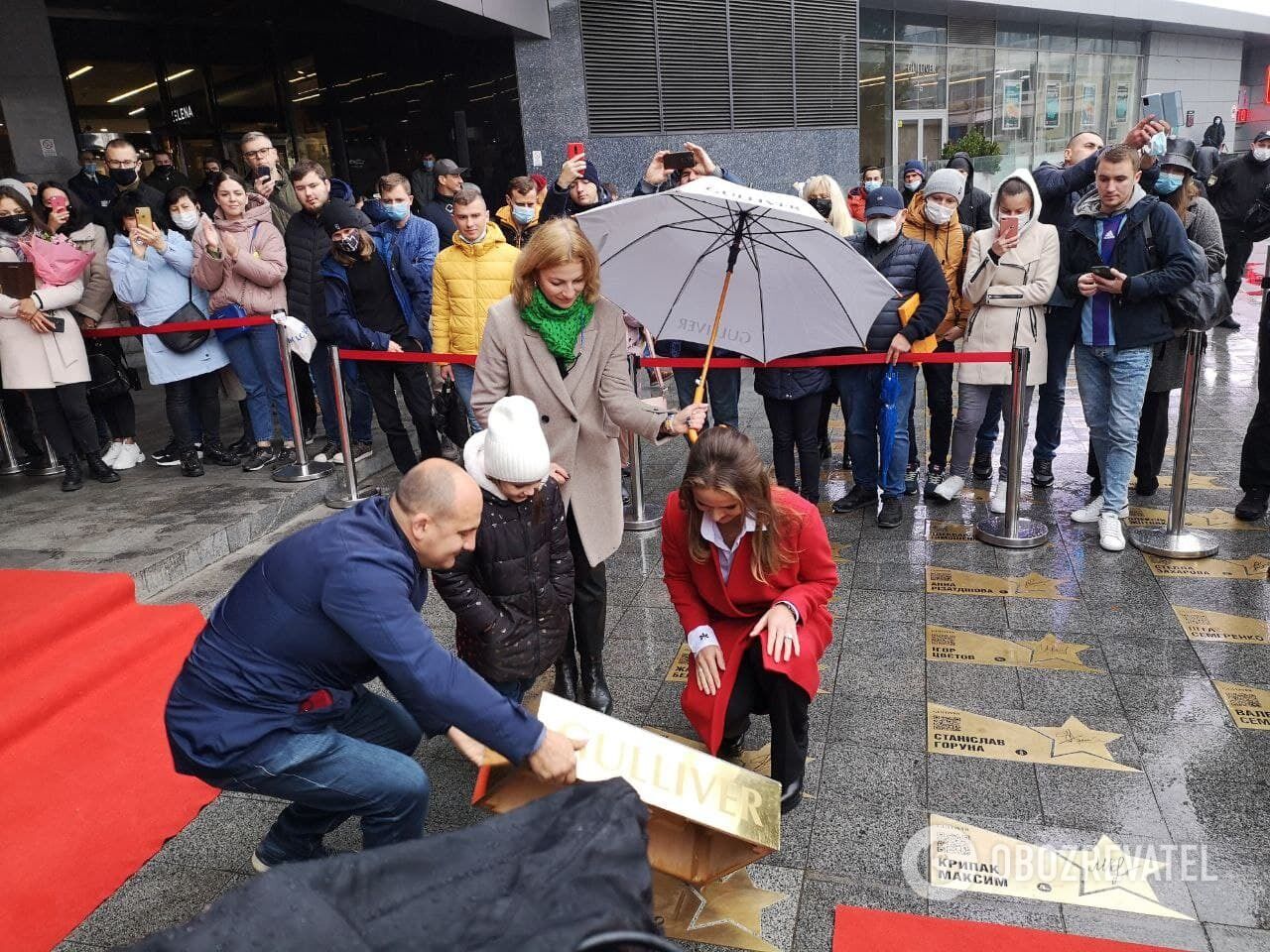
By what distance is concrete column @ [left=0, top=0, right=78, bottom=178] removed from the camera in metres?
10.2

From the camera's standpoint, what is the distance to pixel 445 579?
3.18m

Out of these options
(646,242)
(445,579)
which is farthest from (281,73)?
(445,579)

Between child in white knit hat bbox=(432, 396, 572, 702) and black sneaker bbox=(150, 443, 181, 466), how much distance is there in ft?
16.2

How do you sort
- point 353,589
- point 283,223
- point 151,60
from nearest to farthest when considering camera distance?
point 353,589 → point 283,223 → point 151,60

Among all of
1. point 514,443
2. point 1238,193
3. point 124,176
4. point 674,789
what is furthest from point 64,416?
point 1238,193

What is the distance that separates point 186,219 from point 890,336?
5.27 metres

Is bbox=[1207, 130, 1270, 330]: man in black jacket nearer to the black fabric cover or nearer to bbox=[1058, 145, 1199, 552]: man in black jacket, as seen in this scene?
bbox=[1058, 145, 1199, 552]: man in black jacket

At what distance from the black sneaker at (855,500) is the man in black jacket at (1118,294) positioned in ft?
4.51

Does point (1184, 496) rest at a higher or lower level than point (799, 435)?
lower

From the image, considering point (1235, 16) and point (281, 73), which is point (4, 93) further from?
point (1235, 16)

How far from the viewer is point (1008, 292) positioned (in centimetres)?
568

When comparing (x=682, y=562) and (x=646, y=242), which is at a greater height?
(x=646, y=242)

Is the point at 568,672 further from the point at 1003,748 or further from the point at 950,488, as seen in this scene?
the point at 950,488

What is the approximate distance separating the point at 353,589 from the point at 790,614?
148cm
